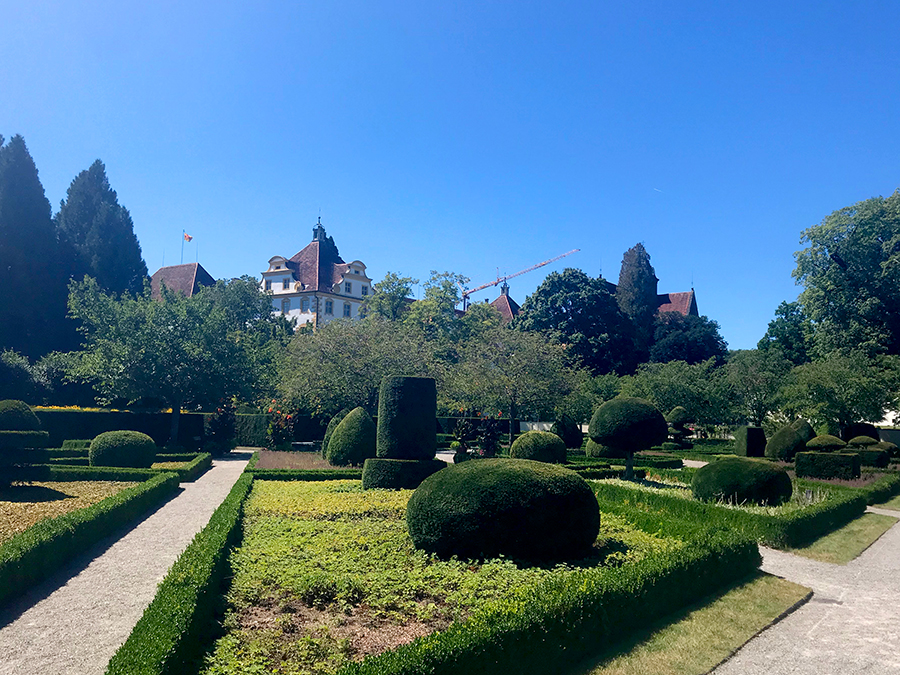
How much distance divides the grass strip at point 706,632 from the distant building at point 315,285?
5987 centimetres

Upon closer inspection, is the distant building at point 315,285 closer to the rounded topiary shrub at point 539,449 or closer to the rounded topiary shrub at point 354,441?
the rounded topiary shrub at point 354,441

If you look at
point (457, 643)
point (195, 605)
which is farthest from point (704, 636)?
point (195, 605)

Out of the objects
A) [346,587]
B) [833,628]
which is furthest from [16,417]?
[833,628]

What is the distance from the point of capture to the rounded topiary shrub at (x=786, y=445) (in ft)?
82.4

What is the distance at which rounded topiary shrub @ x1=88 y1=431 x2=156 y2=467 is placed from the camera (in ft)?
58.7

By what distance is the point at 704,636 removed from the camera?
6.50 m

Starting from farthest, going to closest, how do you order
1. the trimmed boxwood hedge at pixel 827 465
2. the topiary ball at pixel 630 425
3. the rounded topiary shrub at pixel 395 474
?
the trimmed boxwood hedge at pixel 827 465, the topiary ball at pixel 630 425, the rounded topiary shrub at pixel 395 474

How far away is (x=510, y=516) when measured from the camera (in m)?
7.71

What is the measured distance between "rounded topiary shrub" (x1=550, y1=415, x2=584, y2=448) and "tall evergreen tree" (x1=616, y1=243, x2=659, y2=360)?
3796 centimetres

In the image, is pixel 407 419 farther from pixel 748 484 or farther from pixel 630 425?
pixel 748 484

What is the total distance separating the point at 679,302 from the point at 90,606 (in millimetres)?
78532

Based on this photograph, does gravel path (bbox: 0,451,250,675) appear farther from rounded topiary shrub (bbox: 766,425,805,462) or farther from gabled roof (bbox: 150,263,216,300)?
gabled roof (bbox: 150,263,216,300)

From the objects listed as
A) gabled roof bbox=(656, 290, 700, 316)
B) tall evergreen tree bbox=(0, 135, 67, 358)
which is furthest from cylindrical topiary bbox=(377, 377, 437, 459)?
gabled roof bbox=(656, 290, 700, 316)

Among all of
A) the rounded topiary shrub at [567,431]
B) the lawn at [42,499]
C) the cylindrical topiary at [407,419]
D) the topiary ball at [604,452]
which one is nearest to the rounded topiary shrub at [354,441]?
the cylindrical topiary at [407,419]
